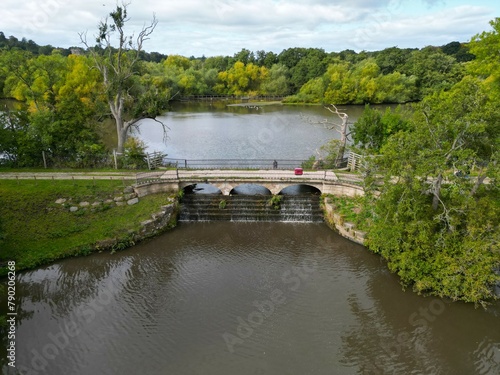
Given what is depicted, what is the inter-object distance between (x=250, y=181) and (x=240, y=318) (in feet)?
41.9

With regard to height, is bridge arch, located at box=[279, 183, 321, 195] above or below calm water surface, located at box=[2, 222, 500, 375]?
above

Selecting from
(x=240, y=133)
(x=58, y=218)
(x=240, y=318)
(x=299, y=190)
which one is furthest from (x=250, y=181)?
(x=240, y=133)

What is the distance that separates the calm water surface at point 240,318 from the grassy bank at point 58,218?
1.33 m

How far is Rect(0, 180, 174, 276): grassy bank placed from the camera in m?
20.6

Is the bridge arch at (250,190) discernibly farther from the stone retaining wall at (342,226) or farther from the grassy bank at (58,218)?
the grassy bank at (58,218)

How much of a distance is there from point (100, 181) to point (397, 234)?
2155cm

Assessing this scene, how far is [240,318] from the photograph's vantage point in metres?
16.3

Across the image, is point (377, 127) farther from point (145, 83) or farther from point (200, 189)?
point (145, 83)

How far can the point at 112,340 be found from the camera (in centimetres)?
1517

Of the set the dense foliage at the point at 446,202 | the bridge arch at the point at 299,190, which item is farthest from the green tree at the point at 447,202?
the bridge arch at the point at 299,190

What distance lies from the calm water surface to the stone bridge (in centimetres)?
602

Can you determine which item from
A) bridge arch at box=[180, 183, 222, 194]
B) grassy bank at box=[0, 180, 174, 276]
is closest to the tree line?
grassy bank at box=[0, 180, 174, 276]

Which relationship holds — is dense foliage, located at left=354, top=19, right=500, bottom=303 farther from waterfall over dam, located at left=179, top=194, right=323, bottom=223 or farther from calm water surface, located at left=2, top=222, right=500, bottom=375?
waterfall over dam, located at left=179, top=194, right=323, bottom=223

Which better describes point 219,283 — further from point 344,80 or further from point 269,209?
point 344,80
